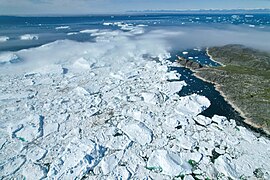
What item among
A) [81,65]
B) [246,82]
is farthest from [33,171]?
[246,82]

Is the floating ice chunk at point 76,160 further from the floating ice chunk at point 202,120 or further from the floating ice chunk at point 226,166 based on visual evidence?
the floating ice chunk at point 202,120

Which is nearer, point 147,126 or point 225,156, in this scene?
point 225,156

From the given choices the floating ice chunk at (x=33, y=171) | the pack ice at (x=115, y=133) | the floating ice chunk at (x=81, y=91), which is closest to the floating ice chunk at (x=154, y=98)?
the pack ice at (x=115, y=133)

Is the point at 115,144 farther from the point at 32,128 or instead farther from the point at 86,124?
the point at 32,128

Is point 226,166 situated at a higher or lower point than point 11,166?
lower

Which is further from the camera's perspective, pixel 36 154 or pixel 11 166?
pixel 36 154

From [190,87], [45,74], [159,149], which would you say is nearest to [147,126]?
[159,149]

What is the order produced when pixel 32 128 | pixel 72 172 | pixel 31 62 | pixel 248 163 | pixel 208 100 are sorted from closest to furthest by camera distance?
pixel 72 172 < pixel 248 163 < pixel 32 128 < pixel 208 100 < pixel 31 62

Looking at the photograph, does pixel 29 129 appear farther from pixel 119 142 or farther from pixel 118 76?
pixel 118 76
